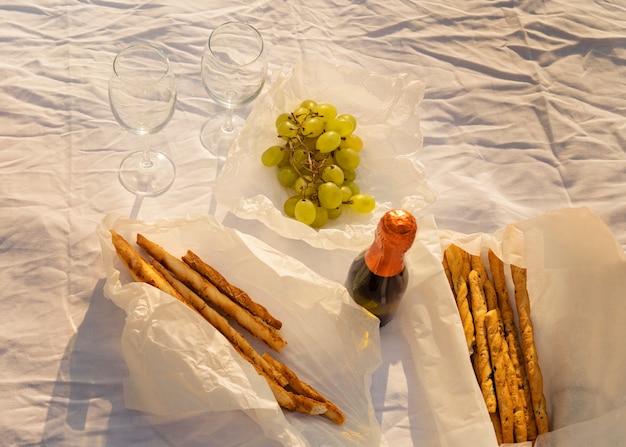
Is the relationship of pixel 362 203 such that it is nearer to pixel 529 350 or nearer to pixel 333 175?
pixel 333 175

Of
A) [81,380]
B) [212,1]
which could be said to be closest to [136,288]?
[81,380]

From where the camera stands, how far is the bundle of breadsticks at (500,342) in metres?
0.75

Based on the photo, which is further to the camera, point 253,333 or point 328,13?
point 328,13

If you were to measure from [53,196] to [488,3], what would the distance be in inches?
30.1

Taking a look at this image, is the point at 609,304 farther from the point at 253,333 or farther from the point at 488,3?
the point at 488,3

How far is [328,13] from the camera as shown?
108 cm

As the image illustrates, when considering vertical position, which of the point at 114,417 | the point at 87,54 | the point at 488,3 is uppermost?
the point at 488,3

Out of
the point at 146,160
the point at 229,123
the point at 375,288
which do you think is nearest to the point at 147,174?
the point at 146,160

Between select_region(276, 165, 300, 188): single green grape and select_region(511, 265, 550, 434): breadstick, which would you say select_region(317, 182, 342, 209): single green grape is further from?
select_region(511, 265, 550, 434): breadstick

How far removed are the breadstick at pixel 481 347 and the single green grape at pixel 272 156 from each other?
28 cm

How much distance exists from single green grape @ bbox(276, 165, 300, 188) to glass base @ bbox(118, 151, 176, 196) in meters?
0.15

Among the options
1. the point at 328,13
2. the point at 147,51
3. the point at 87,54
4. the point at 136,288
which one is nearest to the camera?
the point at 136,288

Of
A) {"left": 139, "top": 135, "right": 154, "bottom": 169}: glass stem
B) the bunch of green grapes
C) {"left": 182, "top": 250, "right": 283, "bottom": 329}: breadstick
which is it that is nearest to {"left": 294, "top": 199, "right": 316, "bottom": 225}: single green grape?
the bunch of green grapes

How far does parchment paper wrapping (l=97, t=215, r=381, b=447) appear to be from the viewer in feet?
2.29
